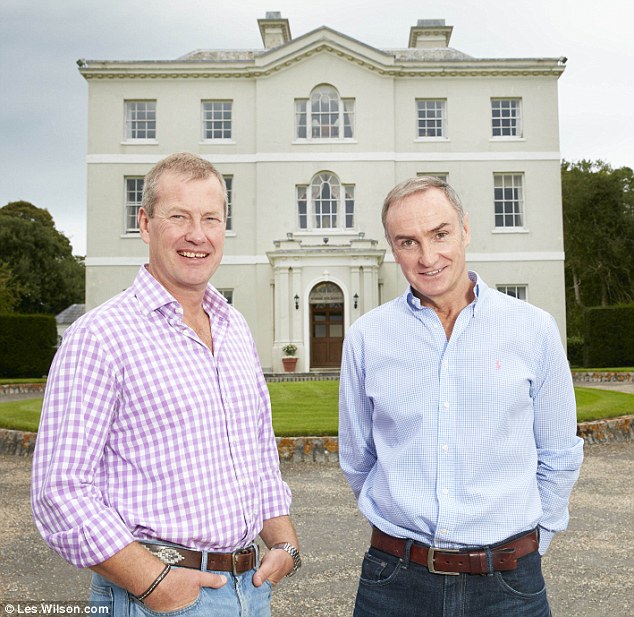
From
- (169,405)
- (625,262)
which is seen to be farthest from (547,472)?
(625,262)

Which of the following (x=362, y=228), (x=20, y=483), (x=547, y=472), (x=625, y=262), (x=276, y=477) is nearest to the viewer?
(x=547, y=472)

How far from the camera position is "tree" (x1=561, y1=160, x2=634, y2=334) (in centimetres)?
3869

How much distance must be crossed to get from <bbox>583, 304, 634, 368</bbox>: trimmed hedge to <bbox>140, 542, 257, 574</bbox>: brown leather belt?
25186 millimetres

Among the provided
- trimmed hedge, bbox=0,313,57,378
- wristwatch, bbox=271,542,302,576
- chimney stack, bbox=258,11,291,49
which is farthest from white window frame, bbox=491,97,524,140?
wristwatch, bbox=271,542,302,576

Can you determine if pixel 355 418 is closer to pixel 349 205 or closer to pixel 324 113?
pixel 349 205

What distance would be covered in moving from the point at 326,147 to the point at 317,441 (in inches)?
715

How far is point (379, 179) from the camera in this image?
25734 millimetres

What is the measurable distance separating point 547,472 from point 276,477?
3.13 ft

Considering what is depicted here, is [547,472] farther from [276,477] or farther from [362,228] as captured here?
[362,228]

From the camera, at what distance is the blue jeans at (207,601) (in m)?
2.02

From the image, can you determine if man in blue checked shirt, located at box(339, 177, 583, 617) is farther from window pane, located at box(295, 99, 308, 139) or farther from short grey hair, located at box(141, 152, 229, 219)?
window pane, located at box(295, 99, 308, 139)

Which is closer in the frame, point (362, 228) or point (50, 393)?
point (50, 393)

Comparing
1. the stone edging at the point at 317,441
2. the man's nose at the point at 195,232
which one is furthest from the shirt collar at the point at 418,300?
the stone edging at the point at 317,441

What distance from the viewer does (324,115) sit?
85.6 feet
